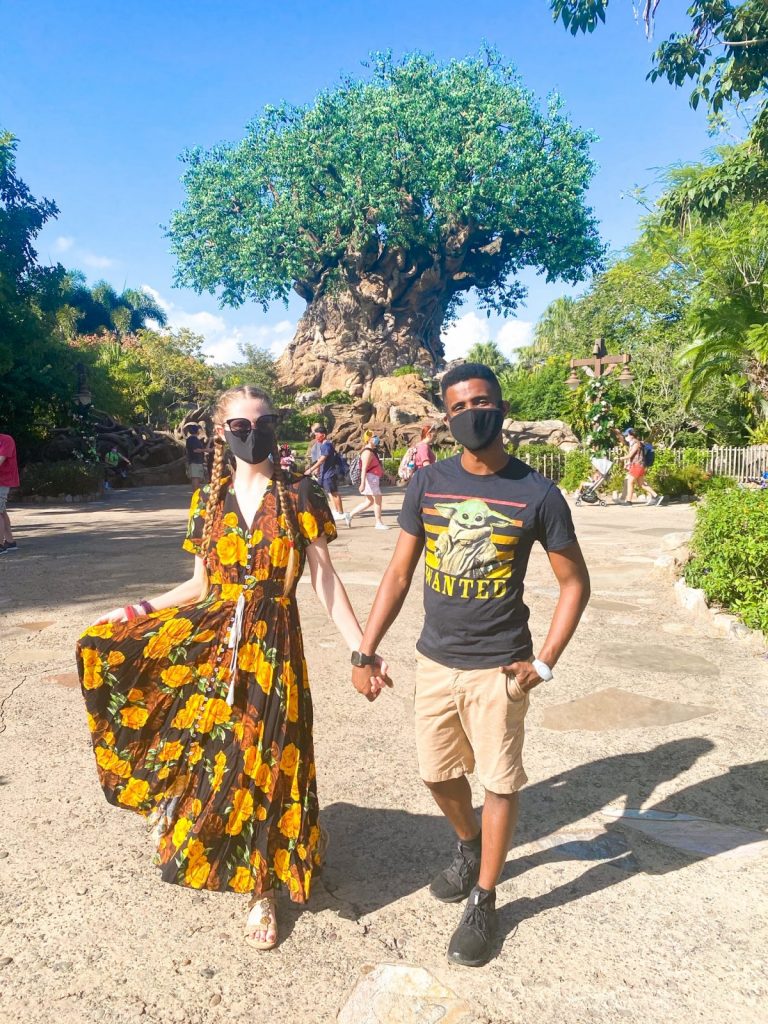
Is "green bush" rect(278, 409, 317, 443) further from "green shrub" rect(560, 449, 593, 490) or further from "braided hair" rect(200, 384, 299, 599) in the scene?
"braided hair" rect(200, 384, 299, 599)

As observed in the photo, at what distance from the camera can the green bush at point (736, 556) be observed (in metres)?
5.74

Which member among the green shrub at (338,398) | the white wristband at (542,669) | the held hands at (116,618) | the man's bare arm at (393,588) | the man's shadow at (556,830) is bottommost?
the man's shadow at (556,830)

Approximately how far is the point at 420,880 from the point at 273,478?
4.92ft

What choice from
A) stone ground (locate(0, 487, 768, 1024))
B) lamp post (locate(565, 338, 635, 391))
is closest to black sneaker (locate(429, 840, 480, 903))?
stone ground (locate(0, 487, 768, 1024))

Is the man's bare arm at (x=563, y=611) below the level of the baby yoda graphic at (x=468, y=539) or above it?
below

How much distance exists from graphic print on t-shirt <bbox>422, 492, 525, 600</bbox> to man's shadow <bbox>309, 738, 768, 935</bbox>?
1097mm

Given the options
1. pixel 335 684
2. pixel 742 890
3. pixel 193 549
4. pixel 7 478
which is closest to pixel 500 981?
pixel 742 890

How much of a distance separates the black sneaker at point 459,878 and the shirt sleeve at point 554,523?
110 centimetres

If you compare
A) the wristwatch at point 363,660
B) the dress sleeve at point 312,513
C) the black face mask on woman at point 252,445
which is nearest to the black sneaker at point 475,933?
the wristwatch at point 363,660

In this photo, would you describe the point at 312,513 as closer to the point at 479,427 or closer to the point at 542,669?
the point at 479,427

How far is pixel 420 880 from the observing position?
2725 mm

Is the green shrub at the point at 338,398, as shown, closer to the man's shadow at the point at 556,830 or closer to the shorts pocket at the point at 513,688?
the man's shadow at the point at 556,830

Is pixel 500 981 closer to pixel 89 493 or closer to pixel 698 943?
pixel 698 943

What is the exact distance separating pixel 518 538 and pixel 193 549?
1100 millimetres
